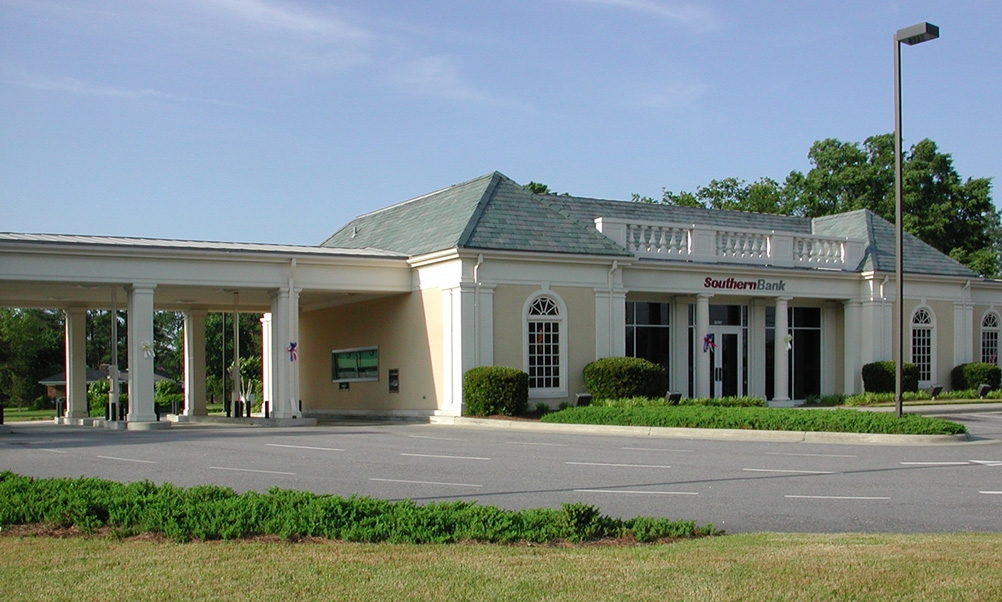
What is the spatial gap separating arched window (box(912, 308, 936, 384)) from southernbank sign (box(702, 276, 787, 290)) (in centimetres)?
588

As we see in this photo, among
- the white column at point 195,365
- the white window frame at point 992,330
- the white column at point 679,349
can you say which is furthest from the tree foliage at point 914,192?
the white column at point 195,365

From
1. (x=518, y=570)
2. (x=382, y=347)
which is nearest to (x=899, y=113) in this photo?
(x=382, y=347)

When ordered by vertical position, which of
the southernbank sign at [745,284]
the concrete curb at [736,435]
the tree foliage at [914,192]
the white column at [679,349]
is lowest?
the concrete curb at [736,435]

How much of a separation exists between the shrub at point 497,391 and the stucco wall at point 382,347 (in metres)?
1.84

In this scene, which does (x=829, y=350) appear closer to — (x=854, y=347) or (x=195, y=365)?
(x=854, y=347)

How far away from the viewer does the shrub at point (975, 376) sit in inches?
1389

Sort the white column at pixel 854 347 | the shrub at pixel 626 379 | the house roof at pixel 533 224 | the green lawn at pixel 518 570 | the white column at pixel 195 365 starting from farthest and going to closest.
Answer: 1. the white column at pixel 195 365
2. the white column at pixel 854 347
3. the house roof at pixel 533 224
4. the shrub at pixel 626 379
5. the green lawn at pixel 518 570

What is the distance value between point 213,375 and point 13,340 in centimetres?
1240

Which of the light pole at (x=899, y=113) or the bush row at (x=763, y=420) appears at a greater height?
the light pole at (x=899, y=113)

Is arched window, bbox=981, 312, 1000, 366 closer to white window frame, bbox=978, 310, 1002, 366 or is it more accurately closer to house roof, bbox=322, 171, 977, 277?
white window frame, bbox=978, 310, 1002, 366

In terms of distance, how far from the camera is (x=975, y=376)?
35.2 meters

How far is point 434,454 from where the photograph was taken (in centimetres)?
1748

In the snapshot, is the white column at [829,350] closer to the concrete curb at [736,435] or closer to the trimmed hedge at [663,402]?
the trimmed hedge at [663,402]

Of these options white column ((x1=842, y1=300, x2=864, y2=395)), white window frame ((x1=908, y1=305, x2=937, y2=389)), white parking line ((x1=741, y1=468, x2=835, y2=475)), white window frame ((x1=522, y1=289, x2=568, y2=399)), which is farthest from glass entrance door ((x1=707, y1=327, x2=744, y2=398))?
white parking line ((x1=741, y1=468, x2=835, y2=475))
